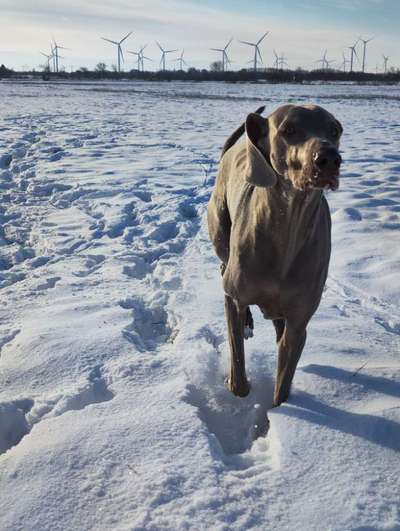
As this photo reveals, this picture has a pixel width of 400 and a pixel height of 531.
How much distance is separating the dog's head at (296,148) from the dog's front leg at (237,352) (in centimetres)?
84

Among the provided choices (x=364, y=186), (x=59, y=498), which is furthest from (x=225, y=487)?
(x=364, y=186)

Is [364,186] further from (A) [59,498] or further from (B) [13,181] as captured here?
(A) [59,498]

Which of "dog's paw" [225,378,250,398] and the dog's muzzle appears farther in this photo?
"dog's paw" [225,378,250,398]

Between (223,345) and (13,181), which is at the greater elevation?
(13,181)

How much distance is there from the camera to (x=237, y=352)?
293cm

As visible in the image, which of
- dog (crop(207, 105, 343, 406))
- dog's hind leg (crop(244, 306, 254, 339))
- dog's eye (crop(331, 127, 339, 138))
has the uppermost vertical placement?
dog's eye (crop(331, 127, 339, 138))

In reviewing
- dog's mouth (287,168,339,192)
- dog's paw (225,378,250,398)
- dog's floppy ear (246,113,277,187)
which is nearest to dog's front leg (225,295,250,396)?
dog's paw (225,378,250,398)

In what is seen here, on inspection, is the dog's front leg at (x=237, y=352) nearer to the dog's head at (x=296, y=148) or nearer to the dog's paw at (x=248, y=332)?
the dog's paw at (x=248, y=332)

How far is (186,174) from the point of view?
8469 mm

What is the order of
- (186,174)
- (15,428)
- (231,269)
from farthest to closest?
1. (186,174)
2. (231,269)
3. (15,428)

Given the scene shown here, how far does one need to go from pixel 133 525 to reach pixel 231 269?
139cm

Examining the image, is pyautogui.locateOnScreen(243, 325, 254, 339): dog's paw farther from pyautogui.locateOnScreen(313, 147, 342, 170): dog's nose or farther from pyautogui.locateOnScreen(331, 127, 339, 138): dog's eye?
pyautogui.locateOnScreen(313, 147, 342, 170): dog's nose

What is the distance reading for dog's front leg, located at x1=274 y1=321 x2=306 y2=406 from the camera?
9.00ft

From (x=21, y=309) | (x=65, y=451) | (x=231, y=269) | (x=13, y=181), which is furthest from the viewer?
(x=13, y=181)
